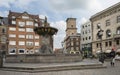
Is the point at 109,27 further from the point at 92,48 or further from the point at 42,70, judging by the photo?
the point at 42,70

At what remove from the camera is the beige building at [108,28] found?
54.9 meters

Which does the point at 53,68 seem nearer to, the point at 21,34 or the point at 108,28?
the point at 108,28

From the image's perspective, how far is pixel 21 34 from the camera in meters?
69.6

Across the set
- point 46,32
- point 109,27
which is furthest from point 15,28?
point 46,32

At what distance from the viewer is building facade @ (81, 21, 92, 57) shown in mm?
72438

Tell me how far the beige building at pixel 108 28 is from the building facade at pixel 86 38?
17.6 feet

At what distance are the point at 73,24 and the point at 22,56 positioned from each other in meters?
80.6

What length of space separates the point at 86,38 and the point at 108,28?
1791 cm

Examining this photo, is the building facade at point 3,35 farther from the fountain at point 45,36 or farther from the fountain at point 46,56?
the fountain at point 45,36

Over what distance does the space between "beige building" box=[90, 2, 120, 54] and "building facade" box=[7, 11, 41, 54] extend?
20.5m

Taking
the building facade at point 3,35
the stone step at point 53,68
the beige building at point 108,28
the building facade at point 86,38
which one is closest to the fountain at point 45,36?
the stone step at point 53,68

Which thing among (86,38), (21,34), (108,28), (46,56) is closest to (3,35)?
(21,34)

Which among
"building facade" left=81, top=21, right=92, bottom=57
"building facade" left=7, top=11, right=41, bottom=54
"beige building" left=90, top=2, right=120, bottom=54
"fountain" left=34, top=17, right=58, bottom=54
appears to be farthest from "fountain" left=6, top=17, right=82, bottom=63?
"building facade" left=81, top=21, right=92, bottom=57

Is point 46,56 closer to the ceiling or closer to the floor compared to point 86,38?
closer to the floor
